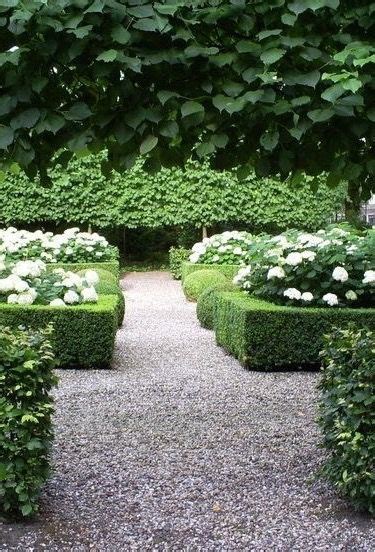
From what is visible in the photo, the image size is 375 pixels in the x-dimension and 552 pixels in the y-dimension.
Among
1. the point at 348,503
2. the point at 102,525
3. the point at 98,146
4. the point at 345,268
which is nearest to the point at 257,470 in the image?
the point at 348,503

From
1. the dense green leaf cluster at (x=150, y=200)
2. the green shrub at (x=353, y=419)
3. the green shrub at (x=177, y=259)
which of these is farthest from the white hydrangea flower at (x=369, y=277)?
the dense green leaf cluster at (x=150, y=200)

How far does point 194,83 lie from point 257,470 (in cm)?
229

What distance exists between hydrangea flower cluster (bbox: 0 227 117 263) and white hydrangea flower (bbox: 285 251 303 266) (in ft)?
18.0

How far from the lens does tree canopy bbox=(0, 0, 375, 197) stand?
2613 mm

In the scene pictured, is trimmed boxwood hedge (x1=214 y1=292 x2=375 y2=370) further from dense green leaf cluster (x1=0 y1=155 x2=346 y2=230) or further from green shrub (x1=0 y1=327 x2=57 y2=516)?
dense green leaf cluster (x1=0 y1=155 x2=346 y2=230)

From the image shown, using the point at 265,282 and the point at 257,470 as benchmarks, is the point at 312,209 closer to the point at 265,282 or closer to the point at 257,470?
the point at 265,282

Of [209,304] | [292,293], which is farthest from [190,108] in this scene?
[209,304]

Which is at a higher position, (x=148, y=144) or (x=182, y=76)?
(x=182, y=76)

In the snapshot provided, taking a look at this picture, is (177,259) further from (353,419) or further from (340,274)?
(353,419)

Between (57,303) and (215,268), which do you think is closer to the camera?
(57,303)

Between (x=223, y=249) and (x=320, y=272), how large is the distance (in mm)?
7972

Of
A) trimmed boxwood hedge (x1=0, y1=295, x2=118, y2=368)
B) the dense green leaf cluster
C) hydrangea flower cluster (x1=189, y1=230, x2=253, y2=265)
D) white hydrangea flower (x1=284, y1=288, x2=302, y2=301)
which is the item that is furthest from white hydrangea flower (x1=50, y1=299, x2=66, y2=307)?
the dense green leaf cluster

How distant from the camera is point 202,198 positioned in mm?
19844

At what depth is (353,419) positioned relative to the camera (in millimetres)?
3256
